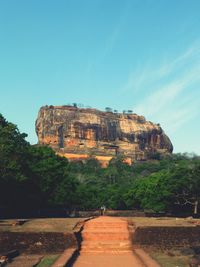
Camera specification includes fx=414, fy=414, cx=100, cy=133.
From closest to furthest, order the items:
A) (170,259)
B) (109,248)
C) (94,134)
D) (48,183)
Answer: (170,259)
(109,248)
(48,183)
(94,134)

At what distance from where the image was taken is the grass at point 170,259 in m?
13.1

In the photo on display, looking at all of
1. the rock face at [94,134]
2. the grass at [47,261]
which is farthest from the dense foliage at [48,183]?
the rock face at [94,134]

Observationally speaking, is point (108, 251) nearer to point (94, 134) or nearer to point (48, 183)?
point (48, 183)

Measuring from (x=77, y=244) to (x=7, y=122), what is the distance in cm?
1677

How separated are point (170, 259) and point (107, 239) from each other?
158 inches

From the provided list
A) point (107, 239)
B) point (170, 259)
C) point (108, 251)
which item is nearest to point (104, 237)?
point (107, 239)

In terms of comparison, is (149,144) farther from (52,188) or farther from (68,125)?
(52,188)

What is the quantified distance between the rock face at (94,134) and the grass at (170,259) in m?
92.6

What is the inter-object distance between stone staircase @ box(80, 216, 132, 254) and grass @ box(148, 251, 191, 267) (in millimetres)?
1336

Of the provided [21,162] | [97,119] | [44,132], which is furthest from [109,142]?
[21,162]

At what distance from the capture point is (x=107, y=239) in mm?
17703

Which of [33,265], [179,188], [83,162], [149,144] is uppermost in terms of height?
[149,144]

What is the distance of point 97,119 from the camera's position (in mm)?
114875

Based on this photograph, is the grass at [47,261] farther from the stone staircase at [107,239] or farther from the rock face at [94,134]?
the rock face at [94,134]
